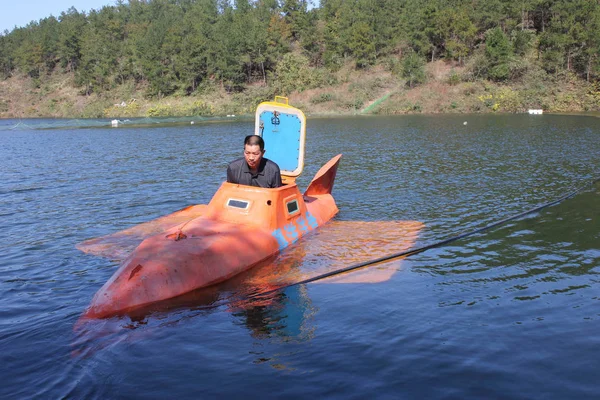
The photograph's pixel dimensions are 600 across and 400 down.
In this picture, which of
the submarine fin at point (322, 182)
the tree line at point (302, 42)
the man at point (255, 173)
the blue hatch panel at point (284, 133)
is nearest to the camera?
the man at point (255, 173)

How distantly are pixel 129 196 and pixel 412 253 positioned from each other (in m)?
8.77

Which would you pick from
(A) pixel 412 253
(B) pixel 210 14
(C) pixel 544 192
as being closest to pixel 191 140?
(C) pixel 544 192

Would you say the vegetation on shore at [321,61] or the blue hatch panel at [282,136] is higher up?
the vegetation on shore at [321,61]

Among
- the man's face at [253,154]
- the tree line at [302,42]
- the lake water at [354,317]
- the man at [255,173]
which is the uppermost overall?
Answer: the tree line at [302,42]

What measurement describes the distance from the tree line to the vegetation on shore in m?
0.17

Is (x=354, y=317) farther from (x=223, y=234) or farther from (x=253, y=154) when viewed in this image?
(x=253, y=154)

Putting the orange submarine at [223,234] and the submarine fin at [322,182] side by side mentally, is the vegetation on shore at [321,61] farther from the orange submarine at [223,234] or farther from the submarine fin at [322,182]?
the orange submarine at [223,234]

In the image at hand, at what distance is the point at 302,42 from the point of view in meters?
75.1

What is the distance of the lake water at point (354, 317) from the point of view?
512 cm

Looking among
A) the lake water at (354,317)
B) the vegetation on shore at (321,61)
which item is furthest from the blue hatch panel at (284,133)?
the vegetation on shore at (321,61)

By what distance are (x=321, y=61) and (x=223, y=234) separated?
68076mm

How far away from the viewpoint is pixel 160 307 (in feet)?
22.2

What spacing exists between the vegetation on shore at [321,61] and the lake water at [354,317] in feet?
135

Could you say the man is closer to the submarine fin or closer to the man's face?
the man's face
